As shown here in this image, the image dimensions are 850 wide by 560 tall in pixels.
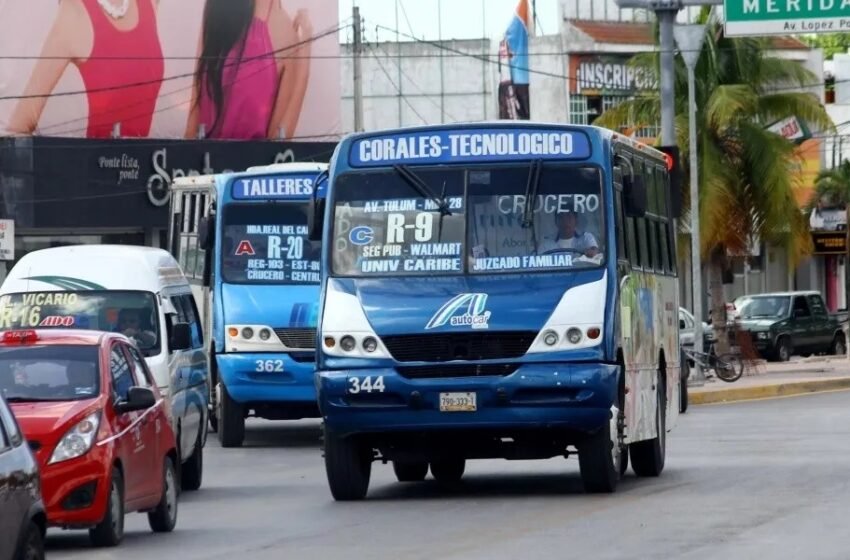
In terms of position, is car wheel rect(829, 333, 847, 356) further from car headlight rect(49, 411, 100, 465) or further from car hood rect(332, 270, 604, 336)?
car headlight rect(49, 411, 100, 465)

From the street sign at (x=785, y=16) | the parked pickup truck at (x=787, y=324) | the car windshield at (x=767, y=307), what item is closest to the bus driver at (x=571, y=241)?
the street sign at (x=785, y=16)

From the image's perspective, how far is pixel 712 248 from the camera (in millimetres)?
42844

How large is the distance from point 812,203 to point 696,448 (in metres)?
33.9

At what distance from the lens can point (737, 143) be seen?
43.3 m

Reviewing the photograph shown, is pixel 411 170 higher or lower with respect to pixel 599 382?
higher

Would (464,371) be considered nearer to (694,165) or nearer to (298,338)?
(298,338)

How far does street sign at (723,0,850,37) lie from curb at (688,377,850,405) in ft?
21.1

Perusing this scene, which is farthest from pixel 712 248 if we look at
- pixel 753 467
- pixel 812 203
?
pixel 753 467

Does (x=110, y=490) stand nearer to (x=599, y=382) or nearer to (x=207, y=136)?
(x=599, y=382)

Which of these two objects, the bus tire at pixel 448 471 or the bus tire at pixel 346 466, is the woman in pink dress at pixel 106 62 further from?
the bus tire at pixel 346 466

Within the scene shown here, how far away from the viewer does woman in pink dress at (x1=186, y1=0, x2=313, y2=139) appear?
56.4 m

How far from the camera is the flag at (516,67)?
67.7 m

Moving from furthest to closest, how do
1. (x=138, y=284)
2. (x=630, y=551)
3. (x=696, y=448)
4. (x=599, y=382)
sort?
(x=696, y=448) < (x=138, y=284) < (x=599, y=382) < (x=630, y=551)

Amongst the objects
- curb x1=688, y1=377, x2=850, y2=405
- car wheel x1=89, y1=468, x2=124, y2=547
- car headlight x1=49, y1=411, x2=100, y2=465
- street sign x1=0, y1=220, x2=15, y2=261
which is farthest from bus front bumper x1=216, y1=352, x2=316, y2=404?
curb x1=688, y1=377, x2=850, y2=405
